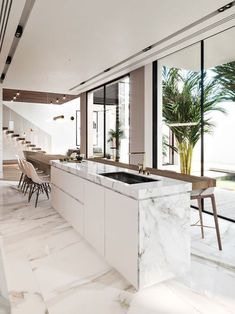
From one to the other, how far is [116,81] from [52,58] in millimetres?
2337

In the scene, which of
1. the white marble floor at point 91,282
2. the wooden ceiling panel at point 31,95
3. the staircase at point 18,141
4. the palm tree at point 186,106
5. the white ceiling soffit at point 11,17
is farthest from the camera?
the staircase at point 18,141

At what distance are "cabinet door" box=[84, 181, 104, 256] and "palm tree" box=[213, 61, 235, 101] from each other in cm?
279

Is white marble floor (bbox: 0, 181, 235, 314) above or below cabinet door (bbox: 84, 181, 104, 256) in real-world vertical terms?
below

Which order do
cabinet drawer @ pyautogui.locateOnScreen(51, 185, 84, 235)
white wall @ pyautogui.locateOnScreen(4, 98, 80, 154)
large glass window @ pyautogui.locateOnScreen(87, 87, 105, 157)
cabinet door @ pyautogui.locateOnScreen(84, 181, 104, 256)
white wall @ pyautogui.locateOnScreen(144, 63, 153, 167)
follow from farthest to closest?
white wall @ pyautogui.locateOnScreen(4, 98, 80, 154) → large glass window @ pyautogui.locateOnScreen(87, 87, 105, 157) → white wall @ pyautogui.locateOnScreen(144, 63, 153, 167) → cabinet drawer @ pyautogui.locateOnScreen(51, 185, 84, 235) → cabinet door @ pyautogui.locateOnScreen(84, 181, 104, 256)

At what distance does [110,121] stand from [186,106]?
3.12 metres

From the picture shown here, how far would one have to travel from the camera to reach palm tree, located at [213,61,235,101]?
4333 mm

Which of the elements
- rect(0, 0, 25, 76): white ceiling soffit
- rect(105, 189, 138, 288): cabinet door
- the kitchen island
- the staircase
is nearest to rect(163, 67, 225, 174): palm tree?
the kitchen island

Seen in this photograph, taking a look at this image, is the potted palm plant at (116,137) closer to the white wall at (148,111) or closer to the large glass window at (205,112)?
the white wall at (148,111)

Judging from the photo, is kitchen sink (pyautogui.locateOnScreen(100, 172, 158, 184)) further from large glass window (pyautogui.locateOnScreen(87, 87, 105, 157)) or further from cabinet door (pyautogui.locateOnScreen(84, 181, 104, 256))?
large glass window (pyautogui.locateOnScreen(87, 87, 105, 157))

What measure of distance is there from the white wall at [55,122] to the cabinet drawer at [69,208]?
31.9ft

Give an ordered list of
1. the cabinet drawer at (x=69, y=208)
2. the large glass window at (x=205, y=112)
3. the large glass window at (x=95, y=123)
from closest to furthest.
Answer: the cabinet drawer at (x=69, y=208) < the large glass window at (x=205, y=112) < the large glass window at (x=95, y=123)

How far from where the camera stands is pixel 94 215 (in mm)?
3014

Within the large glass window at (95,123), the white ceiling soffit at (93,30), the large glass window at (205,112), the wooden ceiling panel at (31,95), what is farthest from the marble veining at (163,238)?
the wooden ceiling panel at (31,95)

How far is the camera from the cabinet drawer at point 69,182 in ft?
11.2
